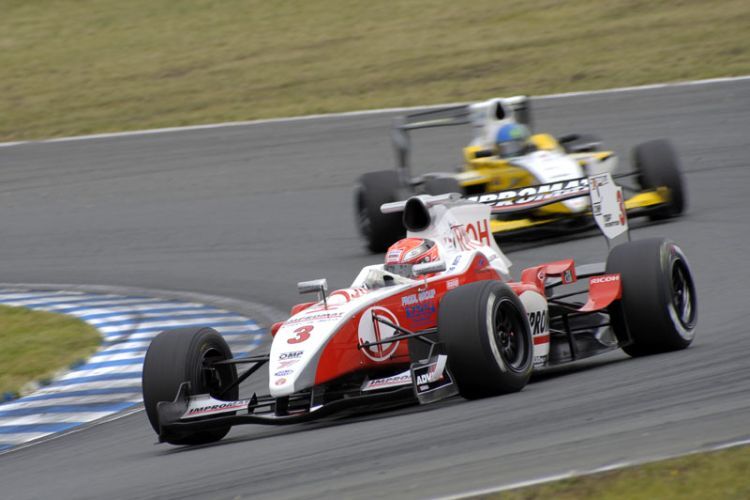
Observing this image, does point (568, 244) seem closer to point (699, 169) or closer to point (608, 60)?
point (699, 169)

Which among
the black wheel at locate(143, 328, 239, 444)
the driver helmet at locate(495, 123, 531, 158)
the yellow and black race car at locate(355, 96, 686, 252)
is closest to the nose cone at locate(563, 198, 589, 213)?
the yellow and black race car at locate(355, 96, 686, 252)

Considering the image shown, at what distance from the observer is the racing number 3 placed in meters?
Result: 7.54

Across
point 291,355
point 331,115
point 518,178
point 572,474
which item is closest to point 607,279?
point 291,355

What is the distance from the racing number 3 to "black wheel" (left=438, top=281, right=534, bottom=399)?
765 millimetres

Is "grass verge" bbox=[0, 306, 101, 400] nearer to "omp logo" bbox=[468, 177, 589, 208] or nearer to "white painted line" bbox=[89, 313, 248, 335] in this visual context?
"white painted line" bbox=[89, 313, 248, 335]

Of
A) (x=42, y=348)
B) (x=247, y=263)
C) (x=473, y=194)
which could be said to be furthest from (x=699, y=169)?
(x=42, y=348)

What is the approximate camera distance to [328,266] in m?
15.0

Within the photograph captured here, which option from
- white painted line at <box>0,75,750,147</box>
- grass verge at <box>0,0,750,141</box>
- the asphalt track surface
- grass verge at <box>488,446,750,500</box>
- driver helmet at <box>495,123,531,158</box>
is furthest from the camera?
grass verge at <box>0,0,750,141</box>

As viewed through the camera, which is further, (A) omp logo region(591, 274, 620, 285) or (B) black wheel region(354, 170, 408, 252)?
(B) black wheel region(354, 170, 408, 252)

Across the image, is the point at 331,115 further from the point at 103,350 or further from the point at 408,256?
the point at 408,256

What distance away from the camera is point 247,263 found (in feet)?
51.8

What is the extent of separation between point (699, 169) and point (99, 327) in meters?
8.97

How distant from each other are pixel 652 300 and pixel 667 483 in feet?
10.8

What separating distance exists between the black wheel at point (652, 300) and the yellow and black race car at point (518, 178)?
4976 mm
